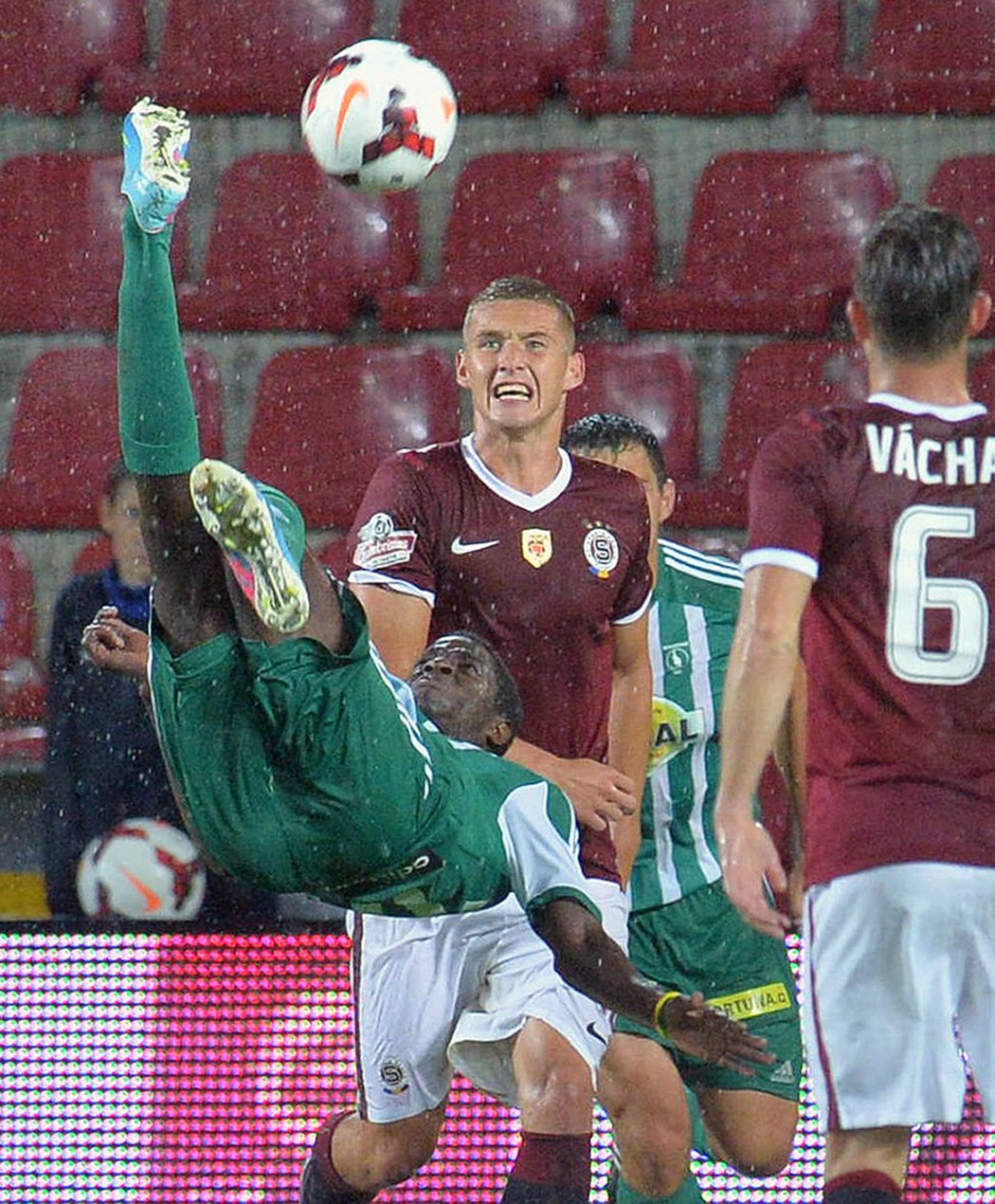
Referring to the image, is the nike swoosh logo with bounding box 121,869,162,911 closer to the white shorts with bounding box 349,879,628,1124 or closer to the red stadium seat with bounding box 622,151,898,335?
the white shorts with bounding box 349,879,628,1124

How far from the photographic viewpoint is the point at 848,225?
7.02 meters

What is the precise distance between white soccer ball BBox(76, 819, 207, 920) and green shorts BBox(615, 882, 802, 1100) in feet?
3.24

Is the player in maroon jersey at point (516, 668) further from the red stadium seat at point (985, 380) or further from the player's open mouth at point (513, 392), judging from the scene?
the red stadium seat at point (985, 380)

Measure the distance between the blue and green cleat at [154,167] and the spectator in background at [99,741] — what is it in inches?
70.3

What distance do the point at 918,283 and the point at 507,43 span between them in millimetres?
4501

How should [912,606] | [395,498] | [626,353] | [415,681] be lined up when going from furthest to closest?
1. [626,353]
2. [395,498]
3. [415,681]
4. [912,606]

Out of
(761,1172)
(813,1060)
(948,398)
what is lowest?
(761,1172)

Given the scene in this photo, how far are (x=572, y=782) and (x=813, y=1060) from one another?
3.64 feet

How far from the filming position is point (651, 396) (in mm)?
6648

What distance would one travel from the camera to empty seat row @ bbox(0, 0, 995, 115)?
7.24 meters

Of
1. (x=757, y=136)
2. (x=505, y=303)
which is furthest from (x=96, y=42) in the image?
(x=505, y=303)

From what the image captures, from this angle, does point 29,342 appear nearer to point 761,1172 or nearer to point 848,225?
point 848,225

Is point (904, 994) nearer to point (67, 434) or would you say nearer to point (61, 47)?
point (67, 434)

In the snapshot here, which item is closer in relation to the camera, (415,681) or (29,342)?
(415,681)
